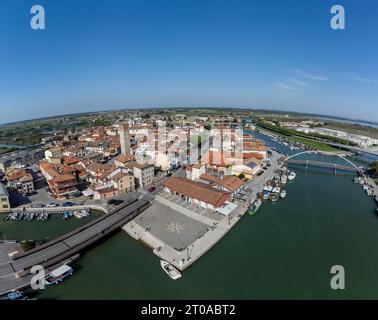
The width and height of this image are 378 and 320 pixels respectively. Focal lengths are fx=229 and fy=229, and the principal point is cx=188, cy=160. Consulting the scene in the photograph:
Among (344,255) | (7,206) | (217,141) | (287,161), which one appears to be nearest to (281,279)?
(344,255)

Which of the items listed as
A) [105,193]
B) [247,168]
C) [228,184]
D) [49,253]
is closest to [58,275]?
[49,253]

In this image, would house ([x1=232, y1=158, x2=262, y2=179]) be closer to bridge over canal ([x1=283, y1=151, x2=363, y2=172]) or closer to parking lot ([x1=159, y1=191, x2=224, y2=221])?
bridge over canal ([x1=283, y1=151, x2=363, y2=172])

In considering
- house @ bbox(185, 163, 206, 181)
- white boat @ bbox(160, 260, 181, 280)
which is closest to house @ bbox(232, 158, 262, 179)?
house @ bbox(185, 163, 206, 181)

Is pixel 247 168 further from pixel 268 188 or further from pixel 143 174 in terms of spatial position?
pixel 143 174

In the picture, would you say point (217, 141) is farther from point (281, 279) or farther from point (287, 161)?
point (281, 279)

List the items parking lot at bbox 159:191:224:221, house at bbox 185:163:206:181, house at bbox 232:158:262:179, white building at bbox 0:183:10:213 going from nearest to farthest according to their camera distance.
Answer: parking lot at bbox 159:191:224:221 < white building at bbox 0:183:10:213 < house at bbox 185:163:206:181 < house at bbox 232:158:262:179

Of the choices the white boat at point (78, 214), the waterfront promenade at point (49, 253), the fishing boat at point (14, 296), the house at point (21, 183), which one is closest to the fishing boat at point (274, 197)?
the waterfront promenade at point (49, 253)
